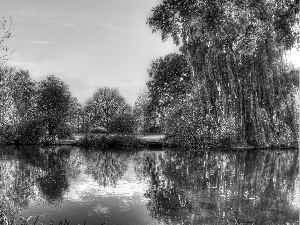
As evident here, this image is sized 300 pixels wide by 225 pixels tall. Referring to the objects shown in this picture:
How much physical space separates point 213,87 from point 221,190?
15.1 metres

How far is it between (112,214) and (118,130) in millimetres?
24889

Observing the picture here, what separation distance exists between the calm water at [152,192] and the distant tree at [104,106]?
3748cm

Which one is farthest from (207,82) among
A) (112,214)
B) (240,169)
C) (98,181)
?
(112,214)

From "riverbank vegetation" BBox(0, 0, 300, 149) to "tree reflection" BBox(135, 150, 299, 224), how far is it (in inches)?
180

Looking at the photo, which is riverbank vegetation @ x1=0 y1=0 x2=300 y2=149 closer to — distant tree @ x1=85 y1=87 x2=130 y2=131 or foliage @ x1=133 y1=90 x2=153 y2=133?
foliage @ x1=133 y1=90 x2=153 y2=133

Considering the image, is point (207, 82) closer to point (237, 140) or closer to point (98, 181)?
point (237, 140)

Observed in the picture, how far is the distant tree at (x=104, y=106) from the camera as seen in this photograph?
58156 mm

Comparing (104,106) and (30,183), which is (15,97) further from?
(30,183)

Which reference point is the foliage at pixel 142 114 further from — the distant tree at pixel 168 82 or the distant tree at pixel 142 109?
the distant tree at pixel 168 82

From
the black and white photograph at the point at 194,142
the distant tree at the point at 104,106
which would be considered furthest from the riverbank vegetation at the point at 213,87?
the distant tree at the point at 104,106

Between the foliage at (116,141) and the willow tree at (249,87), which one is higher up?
the willow tree at (249,87)

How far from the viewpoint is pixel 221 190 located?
13070 millimetres

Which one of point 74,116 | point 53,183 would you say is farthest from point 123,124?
point 53,183

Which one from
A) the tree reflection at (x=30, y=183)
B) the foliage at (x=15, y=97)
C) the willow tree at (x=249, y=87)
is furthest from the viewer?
the willow tree at (x=249, y=87)
